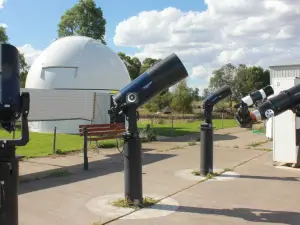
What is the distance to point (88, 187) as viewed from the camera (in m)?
7.33

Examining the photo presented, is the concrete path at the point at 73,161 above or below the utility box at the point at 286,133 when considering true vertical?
A: below

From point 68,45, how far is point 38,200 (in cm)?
1808

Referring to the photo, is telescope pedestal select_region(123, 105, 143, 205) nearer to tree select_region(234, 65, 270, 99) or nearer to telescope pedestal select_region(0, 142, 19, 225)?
telescope pedestal select_region(0, 142, 19, 225)

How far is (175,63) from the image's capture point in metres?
5.90

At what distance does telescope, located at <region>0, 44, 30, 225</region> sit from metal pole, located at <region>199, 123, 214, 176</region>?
516 cm

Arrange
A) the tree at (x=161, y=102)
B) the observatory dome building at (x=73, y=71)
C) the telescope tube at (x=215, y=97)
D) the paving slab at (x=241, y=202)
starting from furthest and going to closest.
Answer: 1. the tree at (x=161, y=102)
2. the observatory dome building at (x=73, y=71)
3. the telescope tube at (x=215, y=97)
4. the paving slab at (x=241, y=202)

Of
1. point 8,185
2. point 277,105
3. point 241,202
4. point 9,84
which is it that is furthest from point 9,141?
point 277,105

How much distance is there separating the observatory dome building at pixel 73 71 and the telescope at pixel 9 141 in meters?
17.4

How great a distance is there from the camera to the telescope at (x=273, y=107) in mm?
6594

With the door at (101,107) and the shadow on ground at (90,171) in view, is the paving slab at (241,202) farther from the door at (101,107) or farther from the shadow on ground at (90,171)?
the door at (101,107)

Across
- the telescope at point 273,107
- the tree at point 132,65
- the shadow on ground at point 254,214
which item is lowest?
the shadow on ground at point 254,214

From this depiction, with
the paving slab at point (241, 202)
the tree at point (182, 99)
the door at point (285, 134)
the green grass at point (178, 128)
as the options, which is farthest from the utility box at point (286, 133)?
the tree at point (182, 99)

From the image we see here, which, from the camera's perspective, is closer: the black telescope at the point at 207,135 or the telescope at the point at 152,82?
the telescope at the point at 152,82

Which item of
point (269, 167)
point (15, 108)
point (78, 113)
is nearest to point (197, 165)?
point (269, 167)
